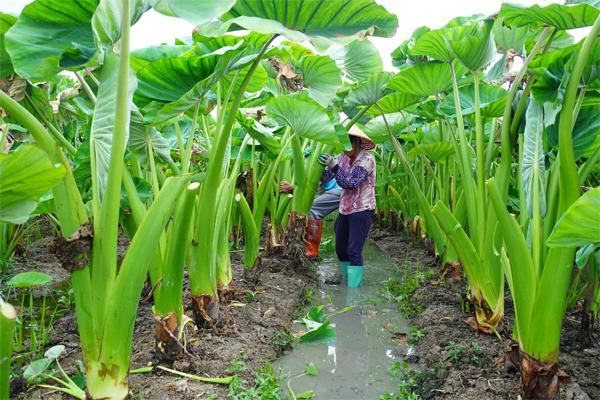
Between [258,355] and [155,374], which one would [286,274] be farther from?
[155,374]

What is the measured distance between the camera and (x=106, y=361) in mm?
1301

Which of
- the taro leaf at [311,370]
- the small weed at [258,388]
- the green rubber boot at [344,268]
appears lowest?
the green rubber boot at [344,268]

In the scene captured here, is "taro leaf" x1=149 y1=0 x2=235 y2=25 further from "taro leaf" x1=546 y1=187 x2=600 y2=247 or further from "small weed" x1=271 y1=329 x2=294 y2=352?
"small weed" x1=271 y1=329 x2=294 y2=352

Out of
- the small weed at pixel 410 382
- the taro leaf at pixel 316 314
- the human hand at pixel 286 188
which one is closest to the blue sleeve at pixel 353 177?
the human hand at pixel 286 188

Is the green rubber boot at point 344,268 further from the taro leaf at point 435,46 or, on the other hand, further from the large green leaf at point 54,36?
the large green leaf at point 54,36

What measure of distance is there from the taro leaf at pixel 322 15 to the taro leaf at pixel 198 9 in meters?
0.32

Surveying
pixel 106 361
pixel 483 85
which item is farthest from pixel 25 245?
pixel 483 85

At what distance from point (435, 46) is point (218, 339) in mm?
1751

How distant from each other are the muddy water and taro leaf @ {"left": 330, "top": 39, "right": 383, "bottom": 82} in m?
1.72

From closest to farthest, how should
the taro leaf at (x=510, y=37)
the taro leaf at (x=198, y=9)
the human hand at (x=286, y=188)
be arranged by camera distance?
1. the taro leaf at (x=198, y=9)
2. the taro leaf at (x=510, y=37)
3. the human hand at (x=286, y=188)

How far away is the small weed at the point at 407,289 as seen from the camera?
110 inches

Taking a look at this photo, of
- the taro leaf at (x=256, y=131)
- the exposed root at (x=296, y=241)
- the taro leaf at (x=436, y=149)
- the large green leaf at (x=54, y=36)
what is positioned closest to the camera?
the large green leaf at (x=54, y=36)

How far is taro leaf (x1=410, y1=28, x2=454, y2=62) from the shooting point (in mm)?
2062

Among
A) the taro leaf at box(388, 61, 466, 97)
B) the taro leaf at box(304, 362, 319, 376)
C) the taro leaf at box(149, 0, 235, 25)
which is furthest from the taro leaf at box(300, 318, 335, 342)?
the taro leaf at box(149, 0, 235, 25)
